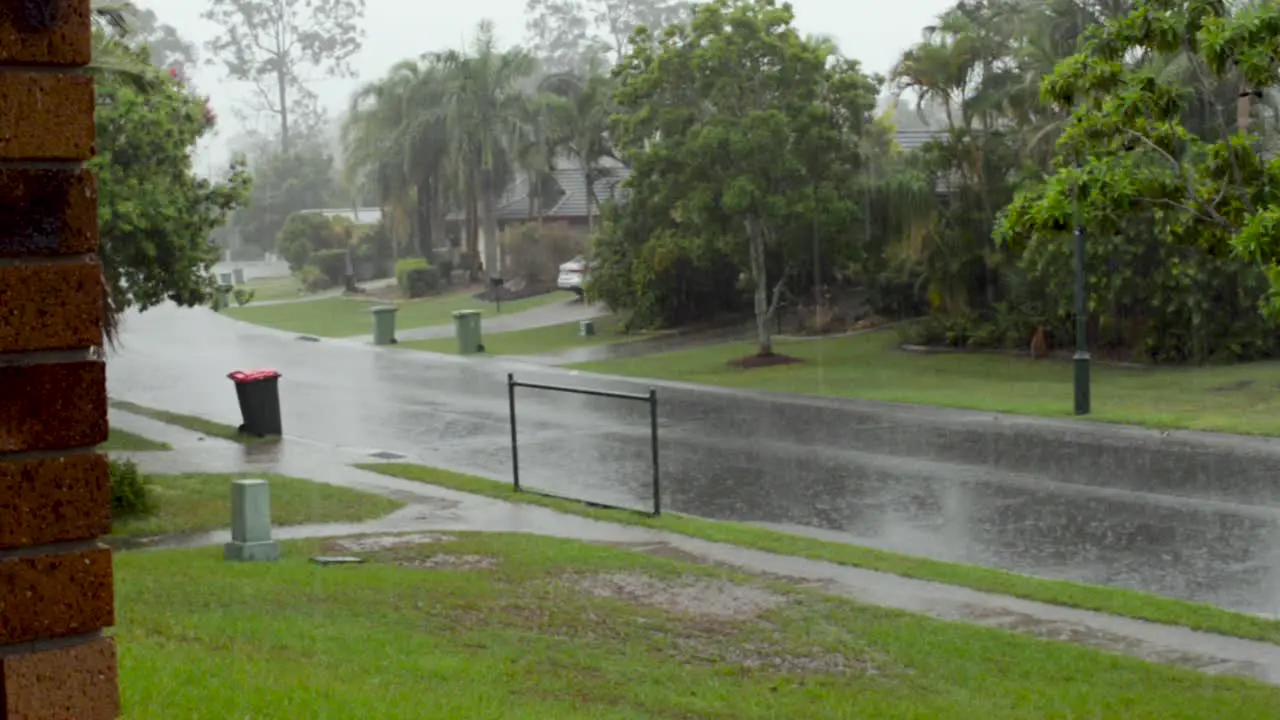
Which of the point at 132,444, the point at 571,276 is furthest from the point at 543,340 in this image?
the point at 132,444

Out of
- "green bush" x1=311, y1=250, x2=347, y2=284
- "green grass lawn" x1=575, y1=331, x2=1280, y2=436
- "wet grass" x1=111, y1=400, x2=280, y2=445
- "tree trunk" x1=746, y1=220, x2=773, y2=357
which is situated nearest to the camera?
"wet grass" x1=111, y1=400, x2=280, y2=445

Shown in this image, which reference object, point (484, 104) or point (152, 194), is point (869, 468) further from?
point (484, 104)

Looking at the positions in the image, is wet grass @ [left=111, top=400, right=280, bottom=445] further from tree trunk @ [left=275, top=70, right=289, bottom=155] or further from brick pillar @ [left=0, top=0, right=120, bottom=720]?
tree trunk @ [left=275, top=70, right=289, bottom=155]

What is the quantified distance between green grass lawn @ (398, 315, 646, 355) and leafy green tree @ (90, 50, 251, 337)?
1510 cm

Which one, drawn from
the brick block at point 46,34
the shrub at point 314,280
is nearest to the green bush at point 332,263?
the shrub at point 314,280

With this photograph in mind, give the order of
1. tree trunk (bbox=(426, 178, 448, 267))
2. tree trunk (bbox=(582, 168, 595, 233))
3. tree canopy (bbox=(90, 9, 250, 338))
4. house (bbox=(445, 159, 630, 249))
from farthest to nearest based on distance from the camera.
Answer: tree trunk (bbox=(426, 178, 448, 267))
house (bbox=(445, 159, 630, 249))
tree trunk (bbox=(582, 168, 595, 233))
tree canopy (bbox=(90, 9, 250, 338))

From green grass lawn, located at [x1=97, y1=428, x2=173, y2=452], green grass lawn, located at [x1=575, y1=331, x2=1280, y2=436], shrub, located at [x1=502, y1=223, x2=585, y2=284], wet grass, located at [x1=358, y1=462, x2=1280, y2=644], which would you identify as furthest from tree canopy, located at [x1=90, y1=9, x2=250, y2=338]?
shrub, located at [x1=502, y1=223, x2=585, y2=284]

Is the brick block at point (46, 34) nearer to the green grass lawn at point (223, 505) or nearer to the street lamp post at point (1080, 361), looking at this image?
the green grass lawn at point (223, 505)

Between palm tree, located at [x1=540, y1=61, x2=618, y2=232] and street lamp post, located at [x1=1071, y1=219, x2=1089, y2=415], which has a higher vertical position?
palm tree, located at [x1=540, y1=61, x2=618, y2=232]

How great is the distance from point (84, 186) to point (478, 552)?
30.5 ft

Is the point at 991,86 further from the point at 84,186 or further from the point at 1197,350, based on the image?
the point at 84,186

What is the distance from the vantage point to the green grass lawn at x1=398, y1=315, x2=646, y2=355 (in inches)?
1559

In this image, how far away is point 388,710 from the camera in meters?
7.02

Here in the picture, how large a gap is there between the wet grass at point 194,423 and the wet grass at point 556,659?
11.1 metres
